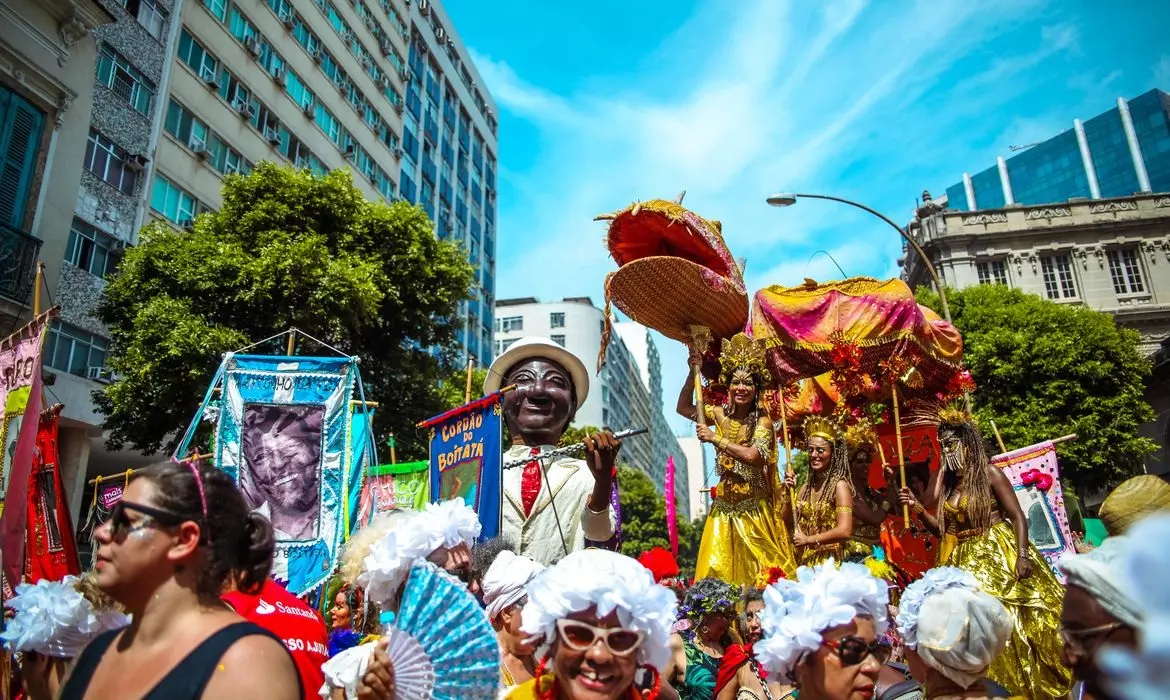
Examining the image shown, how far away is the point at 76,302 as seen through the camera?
15.1 metres

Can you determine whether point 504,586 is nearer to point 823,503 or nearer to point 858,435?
point 823,503

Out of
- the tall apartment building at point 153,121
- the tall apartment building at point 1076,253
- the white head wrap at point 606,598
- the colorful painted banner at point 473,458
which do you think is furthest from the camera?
the tall apartment building at point 1076,253

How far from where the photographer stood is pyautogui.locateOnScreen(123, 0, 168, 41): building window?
57.3 feet

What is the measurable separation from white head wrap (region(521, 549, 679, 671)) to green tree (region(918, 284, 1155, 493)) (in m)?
21.0

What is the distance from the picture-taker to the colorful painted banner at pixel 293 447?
6832 millimetres

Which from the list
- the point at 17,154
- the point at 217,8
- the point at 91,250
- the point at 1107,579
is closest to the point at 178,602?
the point at 1107,579

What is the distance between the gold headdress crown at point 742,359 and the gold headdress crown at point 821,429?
518 millimetres

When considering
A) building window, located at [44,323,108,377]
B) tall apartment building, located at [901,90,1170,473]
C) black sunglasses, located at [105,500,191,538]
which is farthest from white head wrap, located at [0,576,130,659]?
tall apartment building, located at [901,90,1170,473]

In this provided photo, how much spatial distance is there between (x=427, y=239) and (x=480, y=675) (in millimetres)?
15284

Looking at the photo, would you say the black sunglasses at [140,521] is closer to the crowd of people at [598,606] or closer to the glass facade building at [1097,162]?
the crowd of people at [598,606]

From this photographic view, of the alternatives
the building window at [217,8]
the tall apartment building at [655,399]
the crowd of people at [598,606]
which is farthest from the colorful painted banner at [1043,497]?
the tall apartment building at [655,399]

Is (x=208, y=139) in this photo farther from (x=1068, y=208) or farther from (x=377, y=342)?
(x=1068, y=208)

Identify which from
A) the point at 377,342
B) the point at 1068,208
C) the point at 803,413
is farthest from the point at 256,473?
the point at 1068,208

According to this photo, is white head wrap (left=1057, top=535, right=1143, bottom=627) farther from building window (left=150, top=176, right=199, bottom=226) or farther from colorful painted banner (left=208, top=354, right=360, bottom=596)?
building window (left=150, top=176, right=199, bottom=226)
